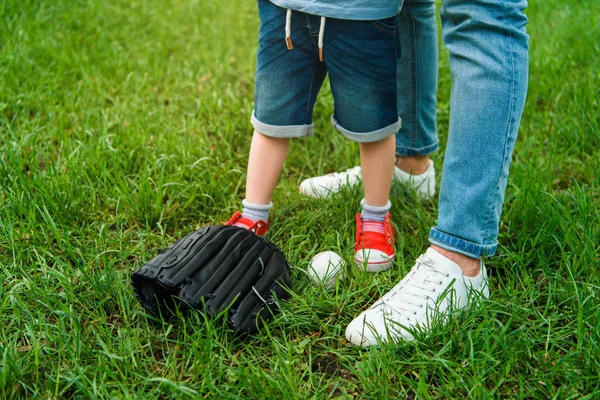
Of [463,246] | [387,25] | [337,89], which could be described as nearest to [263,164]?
[337,89]

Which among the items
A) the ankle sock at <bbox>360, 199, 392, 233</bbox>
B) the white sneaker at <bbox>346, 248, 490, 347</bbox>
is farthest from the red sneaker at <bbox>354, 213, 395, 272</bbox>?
the white sneaker at <bbox>346, 248, 490, 347</bbox>

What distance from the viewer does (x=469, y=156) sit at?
164 centimetres

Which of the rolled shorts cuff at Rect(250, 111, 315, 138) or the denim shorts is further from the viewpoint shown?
the rolled shorts cuff at Rect(250, 111, 315, 138)

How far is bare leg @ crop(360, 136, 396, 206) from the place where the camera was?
Answer: 1.97 metres

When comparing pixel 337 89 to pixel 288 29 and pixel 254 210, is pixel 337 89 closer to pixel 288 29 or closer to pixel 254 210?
pixel 288 29

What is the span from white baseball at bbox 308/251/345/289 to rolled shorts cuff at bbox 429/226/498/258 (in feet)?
1.09

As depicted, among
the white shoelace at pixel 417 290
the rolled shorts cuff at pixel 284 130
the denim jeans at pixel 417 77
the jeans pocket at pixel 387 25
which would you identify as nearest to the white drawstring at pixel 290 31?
the jeans pocket at pixel 387 25

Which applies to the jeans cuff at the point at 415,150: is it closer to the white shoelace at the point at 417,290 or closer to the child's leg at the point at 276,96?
the child's leg at the point at 276,96

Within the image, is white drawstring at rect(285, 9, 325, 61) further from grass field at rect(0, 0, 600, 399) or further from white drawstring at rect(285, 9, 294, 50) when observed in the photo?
grass field at rect(0, 0, 600, 399)

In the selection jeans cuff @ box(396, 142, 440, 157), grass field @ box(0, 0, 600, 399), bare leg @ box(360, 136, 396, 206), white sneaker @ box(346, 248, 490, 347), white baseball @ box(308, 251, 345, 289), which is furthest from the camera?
jeans cuff @ box(396, 142, 440, 157)

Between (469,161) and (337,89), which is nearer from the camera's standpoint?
(469,161)

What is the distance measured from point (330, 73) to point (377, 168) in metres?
0.35

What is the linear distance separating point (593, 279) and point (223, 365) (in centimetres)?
109

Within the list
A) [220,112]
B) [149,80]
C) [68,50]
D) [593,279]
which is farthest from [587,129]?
[68,50]
